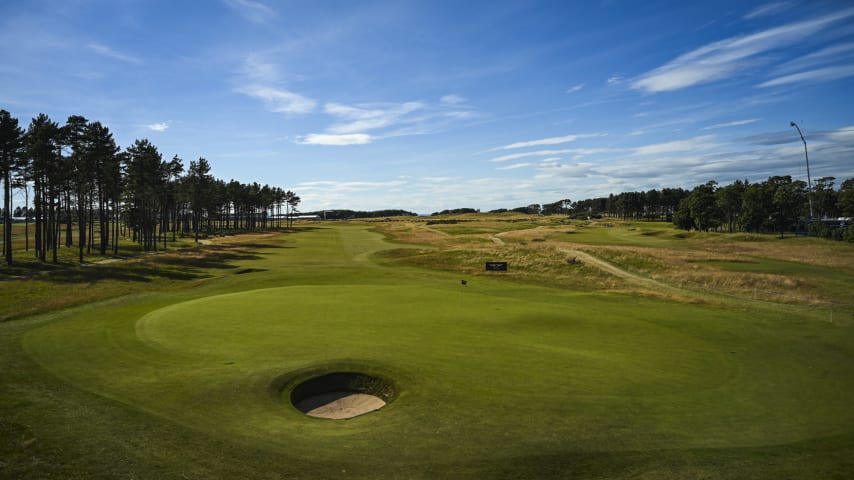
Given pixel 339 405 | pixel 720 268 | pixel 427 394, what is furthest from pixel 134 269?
pixel 720 268

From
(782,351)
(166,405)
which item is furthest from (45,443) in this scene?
(782,351)

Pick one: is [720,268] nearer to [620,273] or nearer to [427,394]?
[620,273]

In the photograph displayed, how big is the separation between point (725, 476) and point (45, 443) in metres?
17.4

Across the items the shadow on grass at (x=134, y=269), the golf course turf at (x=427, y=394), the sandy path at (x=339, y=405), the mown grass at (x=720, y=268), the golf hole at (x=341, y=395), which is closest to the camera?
the golf course turf at (x=427, y=394)

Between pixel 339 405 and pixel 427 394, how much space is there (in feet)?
A: 10.9

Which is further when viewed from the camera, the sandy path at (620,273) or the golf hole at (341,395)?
the sandy path at (620,273)

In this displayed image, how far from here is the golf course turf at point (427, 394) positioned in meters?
11.2

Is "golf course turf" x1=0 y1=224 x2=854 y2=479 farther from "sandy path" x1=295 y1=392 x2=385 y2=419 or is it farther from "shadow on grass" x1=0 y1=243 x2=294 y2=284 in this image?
"shadow on grass" x1=0 y1=243 x2=294 y2=284

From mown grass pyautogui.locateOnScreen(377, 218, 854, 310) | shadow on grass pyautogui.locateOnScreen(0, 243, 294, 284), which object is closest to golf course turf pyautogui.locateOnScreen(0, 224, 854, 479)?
mown grass pyautogui.locateOnScreen(377, 218, 854, 310)

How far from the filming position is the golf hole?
50.2ft

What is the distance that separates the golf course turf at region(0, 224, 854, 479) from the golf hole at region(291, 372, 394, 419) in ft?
0.55

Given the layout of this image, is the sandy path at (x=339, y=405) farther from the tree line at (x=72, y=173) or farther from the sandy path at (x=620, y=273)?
the tree line at (x=72, y=173)

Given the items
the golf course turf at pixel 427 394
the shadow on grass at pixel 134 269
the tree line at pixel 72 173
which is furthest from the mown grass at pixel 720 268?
the tree line at pixel 72 173

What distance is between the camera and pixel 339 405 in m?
15.8
